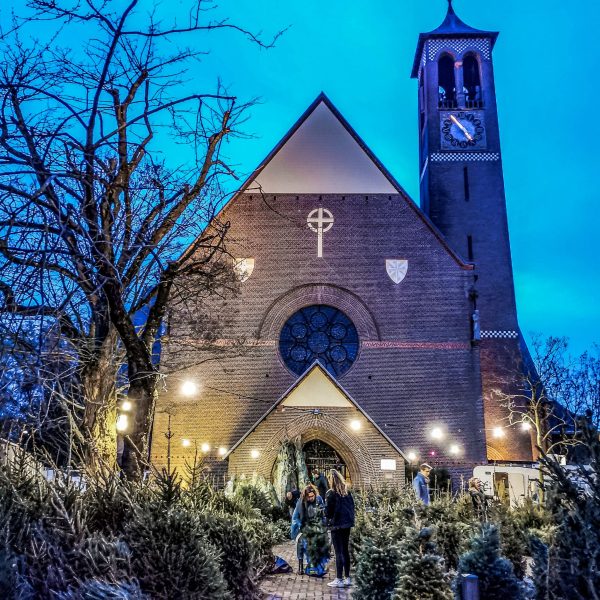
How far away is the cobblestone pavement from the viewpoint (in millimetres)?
8594

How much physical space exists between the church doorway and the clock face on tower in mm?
14712

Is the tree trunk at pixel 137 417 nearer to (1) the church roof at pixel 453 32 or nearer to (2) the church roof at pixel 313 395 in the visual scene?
(2) the church roof at pixel 313 395

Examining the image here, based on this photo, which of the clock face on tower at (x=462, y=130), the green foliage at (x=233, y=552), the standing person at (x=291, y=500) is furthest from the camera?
the clock face on tower at (x=462, y=130)

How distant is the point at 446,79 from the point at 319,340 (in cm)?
1590

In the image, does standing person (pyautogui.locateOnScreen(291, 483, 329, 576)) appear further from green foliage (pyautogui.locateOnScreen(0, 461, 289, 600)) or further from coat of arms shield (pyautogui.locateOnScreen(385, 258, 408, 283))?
coat of arms shield (pyautogui.locateOnScreen(385, 258, 408, 283))

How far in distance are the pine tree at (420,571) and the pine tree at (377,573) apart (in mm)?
757

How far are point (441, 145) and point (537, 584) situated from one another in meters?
24.5

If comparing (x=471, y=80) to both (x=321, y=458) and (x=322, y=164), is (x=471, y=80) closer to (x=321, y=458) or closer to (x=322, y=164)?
(x=322, y=164)

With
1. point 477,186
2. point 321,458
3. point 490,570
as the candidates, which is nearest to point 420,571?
point 490,570

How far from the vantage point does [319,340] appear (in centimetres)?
2081

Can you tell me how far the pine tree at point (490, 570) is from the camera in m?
6.14

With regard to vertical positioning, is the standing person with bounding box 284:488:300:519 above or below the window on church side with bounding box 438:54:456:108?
below

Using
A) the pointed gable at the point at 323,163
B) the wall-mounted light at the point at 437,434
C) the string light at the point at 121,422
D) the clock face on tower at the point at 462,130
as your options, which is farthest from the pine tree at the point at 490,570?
the clock face on tower at the point at 462,130

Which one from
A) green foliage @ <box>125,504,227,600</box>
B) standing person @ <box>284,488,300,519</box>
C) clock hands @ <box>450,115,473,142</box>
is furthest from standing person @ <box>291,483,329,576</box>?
clock hands @ <box>450,115,473,142</box>
